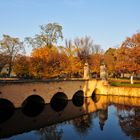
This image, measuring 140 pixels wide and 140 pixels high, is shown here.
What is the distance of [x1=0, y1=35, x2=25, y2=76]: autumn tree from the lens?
54.1 m

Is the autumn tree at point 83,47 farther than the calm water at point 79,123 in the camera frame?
Yes

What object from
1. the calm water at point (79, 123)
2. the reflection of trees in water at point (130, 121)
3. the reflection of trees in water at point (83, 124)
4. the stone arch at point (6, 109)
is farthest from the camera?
the stone arch at point (6, 109)

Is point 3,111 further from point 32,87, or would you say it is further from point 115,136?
point 115,136

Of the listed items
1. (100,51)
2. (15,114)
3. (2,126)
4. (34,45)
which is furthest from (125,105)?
(100,51)

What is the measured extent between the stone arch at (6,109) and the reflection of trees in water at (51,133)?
6.11 meters

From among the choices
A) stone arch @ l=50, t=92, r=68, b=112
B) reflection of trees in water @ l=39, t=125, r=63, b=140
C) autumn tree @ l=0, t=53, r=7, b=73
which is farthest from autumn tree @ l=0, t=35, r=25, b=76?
reflection of trees in water @ l=39, t=125, r=63, b=140

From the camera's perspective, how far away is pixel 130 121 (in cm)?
2895

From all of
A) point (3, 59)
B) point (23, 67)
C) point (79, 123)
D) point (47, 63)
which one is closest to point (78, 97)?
point (47, 63)

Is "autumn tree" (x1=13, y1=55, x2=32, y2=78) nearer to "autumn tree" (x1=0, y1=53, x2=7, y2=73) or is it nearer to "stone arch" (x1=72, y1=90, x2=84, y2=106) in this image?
"autumn tree" (x1=0, y1=53, x2=7, y2=73)

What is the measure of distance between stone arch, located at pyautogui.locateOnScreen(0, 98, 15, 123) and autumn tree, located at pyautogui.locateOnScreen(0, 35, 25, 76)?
18.4 meters

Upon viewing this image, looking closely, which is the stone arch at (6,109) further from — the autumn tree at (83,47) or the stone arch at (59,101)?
the autumn tree at (83,47)

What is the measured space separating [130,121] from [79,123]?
522cm

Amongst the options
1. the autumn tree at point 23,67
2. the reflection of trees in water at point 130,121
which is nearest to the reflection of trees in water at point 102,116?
the reflection of trees in water at point 130,121

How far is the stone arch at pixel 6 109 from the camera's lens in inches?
1237
